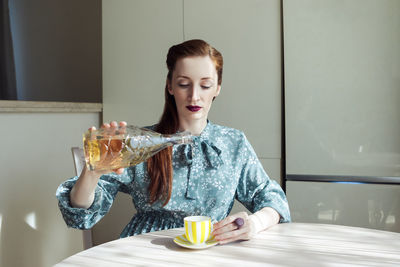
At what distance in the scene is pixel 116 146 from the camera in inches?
37.6

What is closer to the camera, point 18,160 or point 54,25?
point 18,160

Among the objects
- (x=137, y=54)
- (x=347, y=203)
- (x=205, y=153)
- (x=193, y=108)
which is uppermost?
(x=137, y=54)

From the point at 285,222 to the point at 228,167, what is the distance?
0.27 meters

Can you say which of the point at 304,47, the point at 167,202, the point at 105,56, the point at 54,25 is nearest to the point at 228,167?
the point at 167,202

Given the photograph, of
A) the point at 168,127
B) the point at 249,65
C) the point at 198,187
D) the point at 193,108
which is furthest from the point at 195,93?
the point at 249,65

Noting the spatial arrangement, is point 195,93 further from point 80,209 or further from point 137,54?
point 137,54

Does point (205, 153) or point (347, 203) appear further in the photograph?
point (347, 203)

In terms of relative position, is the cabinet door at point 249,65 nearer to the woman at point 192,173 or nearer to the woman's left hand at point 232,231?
the woman at point 192,173

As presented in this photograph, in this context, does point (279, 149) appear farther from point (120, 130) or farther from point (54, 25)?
point (54, 25)

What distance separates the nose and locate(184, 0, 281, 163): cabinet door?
3.03ft

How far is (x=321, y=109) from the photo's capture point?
2094 millimetres

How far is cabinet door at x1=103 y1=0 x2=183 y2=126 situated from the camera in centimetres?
243

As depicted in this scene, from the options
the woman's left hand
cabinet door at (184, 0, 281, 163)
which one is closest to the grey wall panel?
cabinet door at (184, 0, 281, 163)

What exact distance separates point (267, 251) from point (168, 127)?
0.61m
